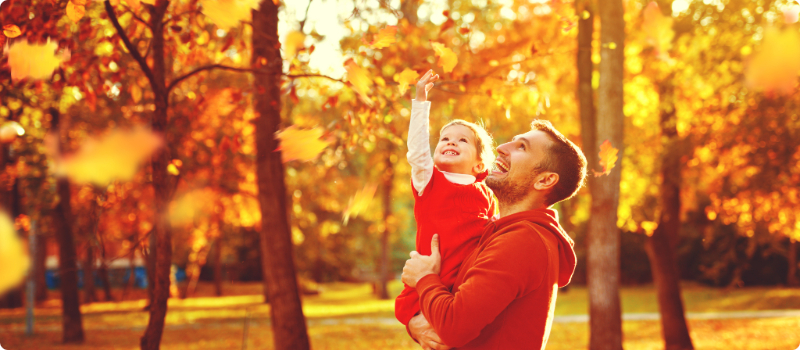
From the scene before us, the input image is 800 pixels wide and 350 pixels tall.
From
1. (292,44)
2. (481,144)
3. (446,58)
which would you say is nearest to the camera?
(481,144)

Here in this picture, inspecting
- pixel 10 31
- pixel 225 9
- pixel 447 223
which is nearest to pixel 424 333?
pixel 447 223

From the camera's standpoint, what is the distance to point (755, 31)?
10.2m

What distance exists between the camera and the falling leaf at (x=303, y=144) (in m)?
5.07

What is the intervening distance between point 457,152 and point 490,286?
2.52 ft

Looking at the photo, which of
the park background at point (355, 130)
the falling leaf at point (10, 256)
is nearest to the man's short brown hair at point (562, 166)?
the park background at point (355, 130)

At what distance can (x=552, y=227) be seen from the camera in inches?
85.4

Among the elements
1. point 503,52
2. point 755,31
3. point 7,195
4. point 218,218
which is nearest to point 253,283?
point 218,218

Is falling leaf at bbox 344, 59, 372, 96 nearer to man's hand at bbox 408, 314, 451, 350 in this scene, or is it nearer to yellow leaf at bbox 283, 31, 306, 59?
yellow leaf at bbox 283, 31, 306, 59

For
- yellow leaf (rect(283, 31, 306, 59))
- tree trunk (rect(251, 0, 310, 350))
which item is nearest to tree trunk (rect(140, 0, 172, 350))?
yellow leaf (rect(283, 31, 306, 59))

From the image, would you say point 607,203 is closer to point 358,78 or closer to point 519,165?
point 358,78

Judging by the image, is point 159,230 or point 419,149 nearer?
point 419,149

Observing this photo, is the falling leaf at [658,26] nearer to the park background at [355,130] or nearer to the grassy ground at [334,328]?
the park background at [355,130]

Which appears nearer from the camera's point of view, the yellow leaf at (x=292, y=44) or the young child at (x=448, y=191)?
the young child at (x=448, y=191)

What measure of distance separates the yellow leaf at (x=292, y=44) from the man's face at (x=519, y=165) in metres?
3.65
